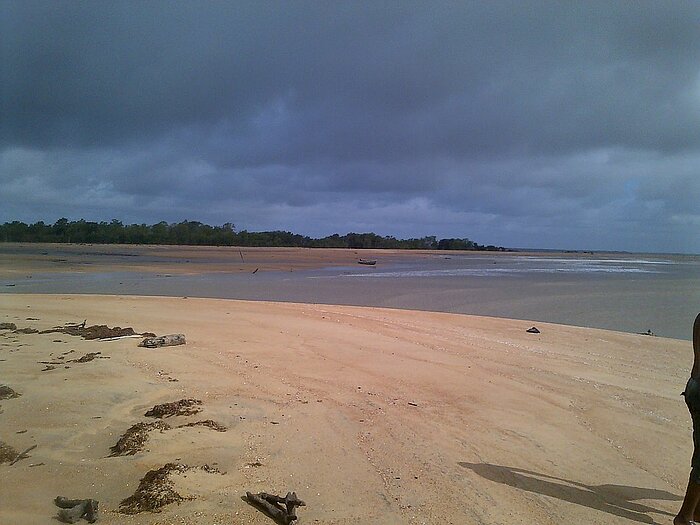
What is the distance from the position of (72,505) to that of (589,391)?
7249mm

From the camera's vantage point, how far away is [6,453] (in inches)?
165

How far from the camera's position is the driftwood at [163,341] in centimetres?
891

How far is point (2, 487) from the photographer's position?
3.61 meters

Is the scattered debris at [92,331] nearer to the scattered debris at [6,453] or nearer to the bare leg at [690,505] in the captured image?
the scattered debris at [6,453]

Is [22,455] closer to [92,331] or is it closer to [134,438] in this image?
[134,438]

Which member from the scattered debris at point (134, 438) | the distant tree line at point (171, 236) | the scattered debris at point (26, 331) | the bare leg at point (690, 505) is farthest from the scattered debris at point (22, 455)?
the distant tree line at point (171, 236)

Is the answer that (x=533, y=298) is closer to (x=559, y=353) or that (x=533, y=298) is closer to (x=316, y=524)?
(x=559, y=353)

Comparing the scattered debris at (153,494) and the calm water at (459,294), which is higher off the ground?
the scattered debris at (153,494)

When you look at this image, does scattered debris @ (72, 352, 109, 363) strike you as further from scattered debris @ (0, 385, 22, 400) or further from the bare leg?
the bare leg

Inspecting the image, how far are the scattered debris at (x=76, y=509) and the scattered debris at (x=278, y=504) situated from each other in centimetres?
107

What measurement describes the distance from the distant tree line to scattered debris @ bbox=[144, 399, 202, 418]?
63.9 metres

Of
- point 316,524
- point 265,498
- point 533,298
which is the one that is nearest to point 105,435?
point 265,498

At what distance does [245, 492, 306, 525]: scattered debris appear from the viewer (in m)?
3.53

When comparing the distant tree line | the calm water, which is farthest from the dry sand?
the distant tree line
